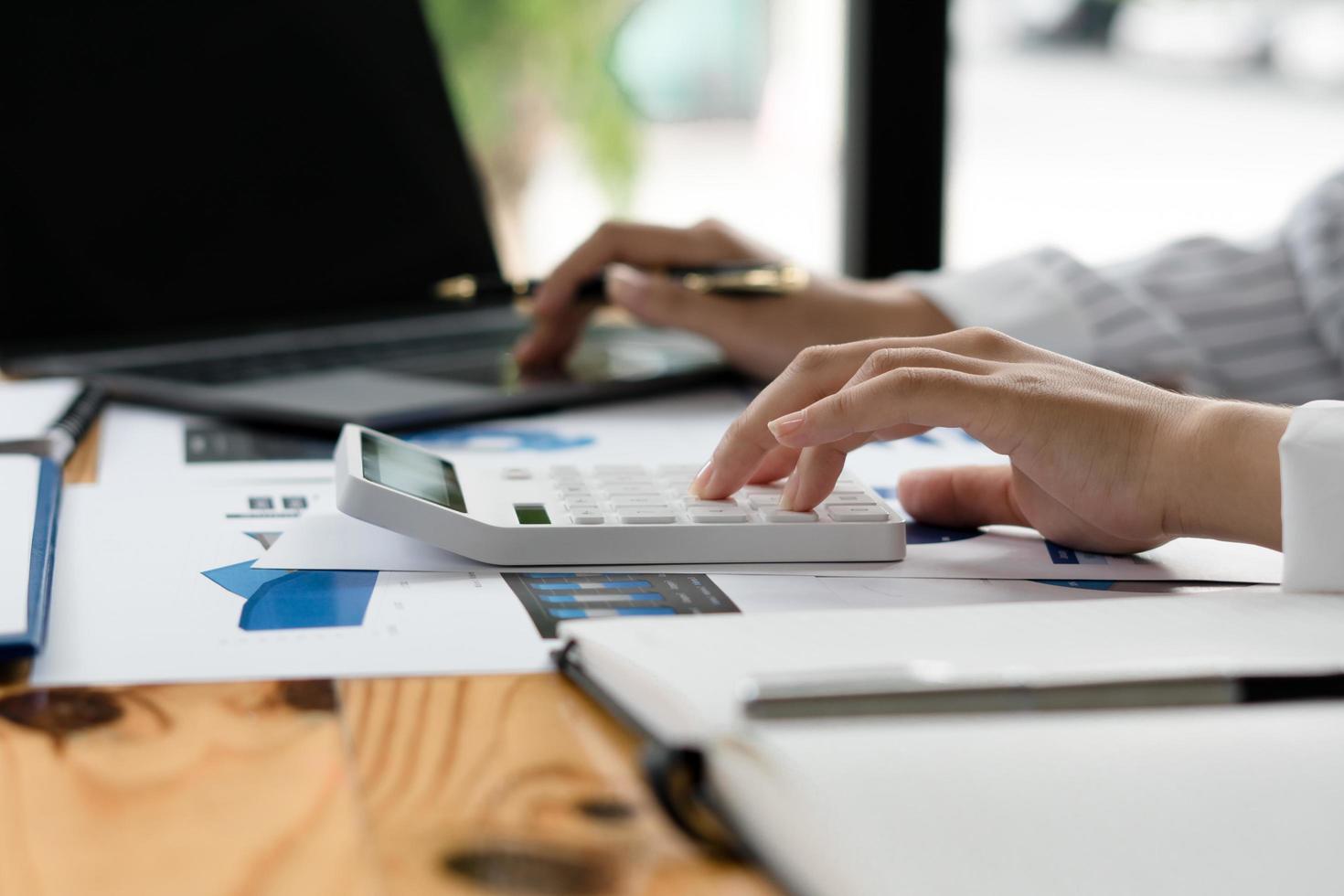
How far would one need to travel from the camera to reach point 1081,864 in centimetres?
27

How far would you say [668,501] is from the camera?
0.55 meters

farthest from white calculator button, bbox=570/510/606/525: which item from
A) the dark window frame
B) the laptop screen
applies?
the dark window frame

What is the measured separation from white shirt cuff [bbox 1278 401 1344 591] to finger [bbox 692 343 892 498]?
17 cm

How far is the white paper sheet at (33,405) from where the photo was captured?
0.71 m

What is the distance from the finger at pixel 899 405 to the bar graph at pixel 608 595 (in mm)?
70

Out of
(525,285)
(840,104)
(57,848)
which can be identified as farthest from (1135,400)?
(840,104)

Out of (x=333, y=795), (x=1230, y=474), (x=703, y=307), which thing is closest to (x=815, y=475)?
(x=1230, y=474)

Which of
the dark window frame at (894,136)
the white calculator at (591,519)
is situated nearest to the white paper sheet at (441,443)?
the white calculator at (591,519)

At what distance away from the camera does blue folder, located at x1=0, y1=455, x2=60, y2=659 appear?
0.40 meters

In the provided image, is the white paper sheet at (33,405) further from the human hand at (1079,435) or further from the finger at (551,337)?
the human hand at (1079,435)

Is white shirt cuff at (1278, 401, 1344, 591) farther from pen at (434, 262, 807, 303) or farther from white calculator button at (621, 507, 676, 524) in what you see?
pen at (434, 262, 807, 303)

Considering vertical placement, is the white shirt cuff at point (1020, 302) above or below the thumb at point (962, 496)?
above

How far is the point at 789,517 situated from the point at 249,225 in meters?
0.59

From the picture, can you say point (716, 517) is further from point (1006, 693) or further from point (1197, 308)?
point (1197, 308)
